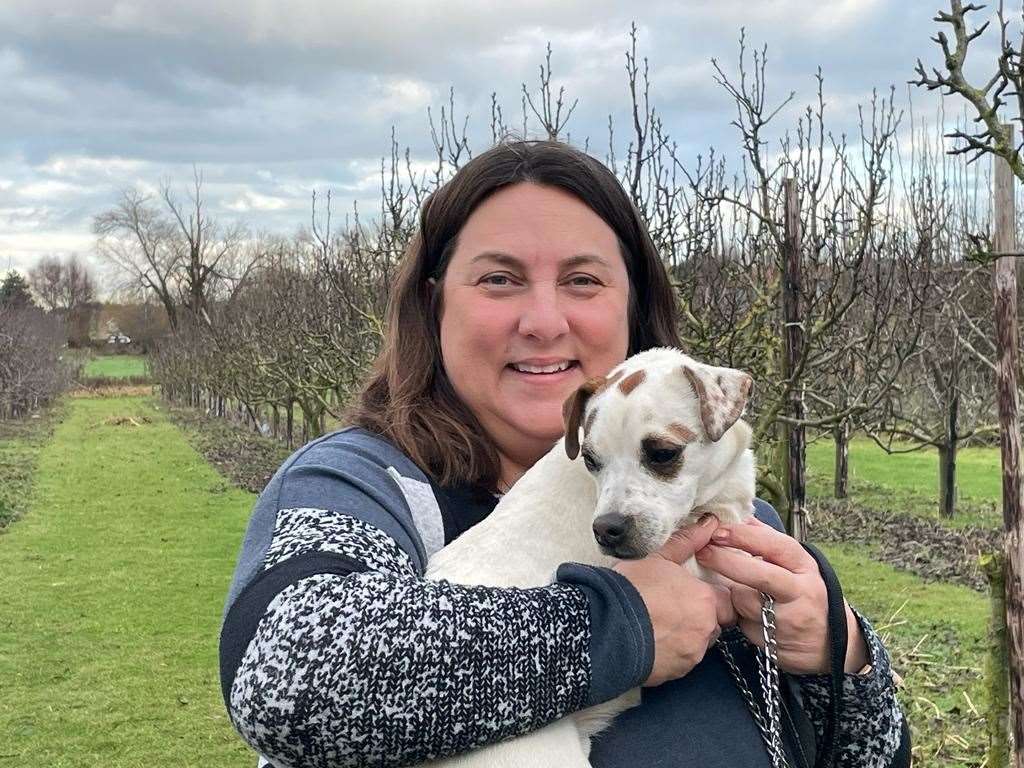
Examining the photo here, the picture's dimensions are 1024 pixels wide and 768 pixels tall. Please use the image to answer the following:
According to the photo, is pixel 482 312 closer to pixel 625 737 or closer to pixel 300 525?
pixel 300 525

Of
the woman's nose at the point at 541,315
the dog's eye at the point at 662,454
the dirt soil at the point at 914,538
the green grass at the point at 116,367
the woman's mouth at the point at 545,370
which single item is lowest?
the dirt soil at the point at 914,538

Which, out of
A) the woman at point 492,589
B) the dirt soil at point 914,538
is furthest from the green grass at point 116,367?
the woman at point 492,589

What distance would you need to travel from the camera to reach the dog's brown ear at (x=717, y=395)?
2535 millimetres

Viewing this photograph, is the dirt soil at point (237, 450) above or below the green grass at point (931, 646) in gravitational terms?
above

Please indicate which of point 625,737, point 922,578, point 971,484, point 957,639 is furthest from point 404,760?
point 971,484

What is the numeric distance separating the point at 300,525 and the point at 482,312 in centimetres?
91

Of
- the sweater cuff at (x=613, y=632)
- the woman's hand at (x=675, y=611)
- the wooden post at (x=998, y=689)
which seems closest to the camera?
the sweater cuff at (x=613, y=632)

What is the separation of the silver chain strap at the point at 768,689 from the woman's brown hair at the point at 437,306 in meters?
0.82

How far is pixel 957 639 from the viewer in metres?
10.6

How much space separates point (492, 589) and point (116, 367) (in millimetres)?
94633

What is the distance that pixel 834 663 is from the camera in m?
2.30

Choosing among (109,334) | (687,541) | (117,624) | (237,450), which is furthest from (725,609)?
(109,334)

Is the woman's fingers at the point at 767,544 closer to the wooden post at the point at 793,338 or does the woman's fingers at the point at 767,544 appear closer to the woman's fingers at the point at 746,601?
the woman's fingers at the point at 746,601

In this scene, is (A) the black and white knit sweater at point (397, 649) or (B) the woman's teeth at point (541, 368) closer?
(A) the black and white knit sweater at point (397, 649)
